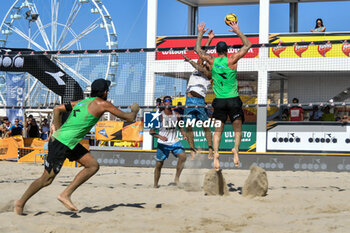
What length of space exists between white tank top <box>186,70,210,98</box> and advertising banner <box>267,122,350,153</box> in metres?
6.21

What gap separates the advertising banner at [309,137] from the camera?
44.0 ft

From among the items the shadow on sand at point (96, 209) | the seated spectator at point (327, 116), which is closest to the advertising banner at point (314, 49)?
the seated spectator at point (327, 116)

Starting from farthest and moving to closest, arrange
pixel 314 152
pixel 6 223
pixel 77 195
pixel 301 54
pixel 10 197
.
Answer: pixel 301 54 → pixel 314 152 → pixel 77 195 → pixel 10 197 → pixel 6 223

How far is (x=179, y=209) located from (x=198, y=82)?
2.78 metres

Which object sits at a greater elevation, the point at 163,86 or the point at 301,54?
the point at 301,54

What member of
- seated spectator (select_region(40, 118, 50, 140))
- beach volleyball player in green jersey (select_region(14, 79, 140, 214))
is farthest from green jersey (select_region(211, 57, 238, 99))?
seated spectator (select_region(40, 118, 50, 140))

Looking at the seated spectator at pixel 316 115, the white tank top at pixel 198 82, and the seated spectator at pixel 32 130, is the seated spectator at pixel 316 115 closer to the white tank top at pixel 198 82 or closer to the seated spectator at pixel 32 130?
the white tank top at pixel 198 82

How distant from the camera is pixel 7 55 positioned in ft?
33.2

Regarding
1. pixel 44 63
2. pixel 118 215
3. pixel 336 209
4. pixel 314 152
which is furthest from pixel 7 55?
pixel 314 152

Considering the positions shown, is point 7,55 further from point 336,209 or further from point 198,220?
point 336,209

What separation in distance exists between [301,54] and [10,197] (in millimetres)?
10898

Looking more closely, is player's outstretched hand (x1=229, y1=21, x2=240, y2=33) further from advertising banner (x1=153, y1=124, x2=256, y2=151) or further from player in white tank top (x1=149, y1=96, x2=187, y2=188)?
advertising banner (x1=153, y1=124, x2=256, y2=151)

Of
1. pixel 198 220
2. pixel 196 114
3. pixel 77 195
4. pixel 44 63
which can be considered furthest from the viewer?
pixel 44 63

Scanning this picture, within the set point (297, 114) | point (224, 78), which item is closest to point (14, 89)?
point (297, 114)
